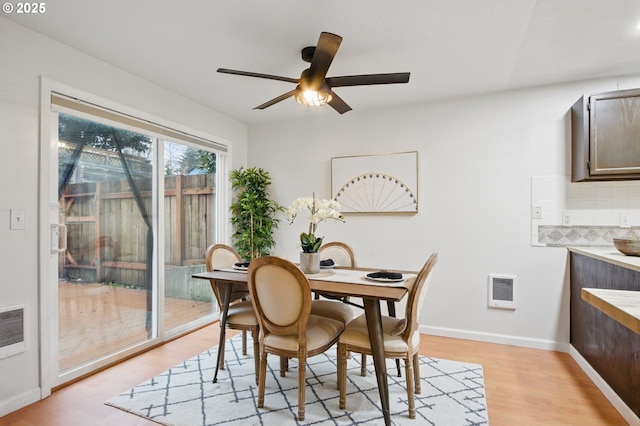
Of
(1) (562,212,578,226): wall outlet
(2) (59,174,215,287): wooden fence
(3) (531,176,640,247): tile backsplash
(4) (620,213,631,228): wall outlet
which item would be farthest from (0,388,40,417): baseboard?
(4) (620,213,631,228): wall outlet

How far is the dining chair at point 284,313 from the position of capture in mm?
1916

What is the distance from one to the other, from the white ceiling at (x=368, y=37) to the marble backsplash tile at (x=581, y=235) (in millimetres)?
1332

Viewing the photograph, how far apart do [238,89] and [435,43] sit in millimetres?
1841

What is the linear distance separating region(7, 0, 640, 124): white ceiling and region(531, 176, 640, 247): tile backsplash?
95 centimetres

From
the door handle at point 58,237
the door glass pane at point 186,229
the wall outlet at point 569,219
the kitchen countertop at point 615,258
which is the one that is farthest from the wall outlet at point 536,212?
the door handle at point 58,237

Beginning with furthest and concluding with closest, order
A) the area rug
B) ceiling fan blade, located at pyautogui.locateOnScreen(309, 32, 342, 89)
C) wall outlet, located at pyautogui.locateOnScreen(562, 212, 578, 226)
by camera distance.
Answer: wall outlet, located at pyautogui.locateOnScreen(562, 212, 578, 226), the area rug, ceiling fan blade, located at pyautogui.locateOnScreen(309, 32, 342, 89)

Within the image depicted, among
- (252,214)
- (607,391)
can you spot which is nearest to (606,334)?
(607,391)

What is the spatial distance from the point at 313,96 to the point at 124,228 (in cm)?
206

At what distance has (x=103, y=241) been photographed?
2811 mm

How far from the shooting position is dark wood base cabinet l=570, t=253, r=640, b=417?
1944 millimetres

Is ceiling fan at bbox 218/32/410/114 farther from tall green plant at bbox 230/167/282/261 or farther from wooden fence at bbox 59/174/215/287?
tall green plant at bbox 230/167/282/261

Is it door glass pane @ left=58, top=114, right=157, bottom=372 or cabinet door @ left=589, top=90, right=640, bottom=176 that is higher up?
cabinet door @ left=589, top=90, right=640, bottom=176

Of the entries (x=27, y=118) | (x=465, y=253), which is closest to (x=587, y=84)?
(x=465, y=253)

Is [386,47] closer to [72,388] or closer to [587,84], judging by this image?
[587,84]
